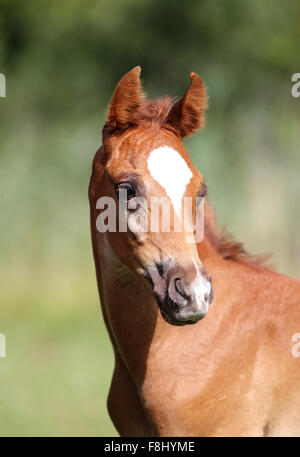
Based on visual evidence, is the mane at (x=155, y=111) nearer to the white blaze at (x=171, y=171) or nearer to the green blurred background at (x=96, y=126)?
the white blaze at (x=171, y=171)

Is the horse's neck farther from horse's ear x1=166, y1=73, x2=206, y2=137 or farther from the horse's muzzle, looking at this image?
horse's ear x1=166, y1=73, x2=206, y2=137

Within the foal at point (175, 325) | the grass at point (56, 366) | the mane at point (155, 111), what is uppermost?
the mane at point (155, 111)

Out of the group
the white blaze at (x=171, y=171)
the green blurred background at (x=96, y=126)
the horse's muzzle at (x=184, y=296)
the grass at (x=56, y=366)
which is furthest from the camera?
the green blurred background at (x=96, y=126)

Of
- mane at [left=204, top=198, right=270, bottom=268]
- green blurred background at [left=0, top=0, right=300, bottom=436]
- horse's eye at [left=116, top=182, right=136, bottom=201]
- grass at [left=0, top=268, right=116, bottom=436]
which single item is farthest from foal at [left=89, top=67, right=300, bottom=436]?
green blurred background at [left=0, top=0, right=300, bottom=436]

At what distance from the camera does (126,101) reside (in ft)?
10.2

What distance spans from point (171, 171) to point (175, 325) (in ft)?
2.27

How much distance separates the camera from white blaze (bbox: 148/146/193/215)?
2832mm

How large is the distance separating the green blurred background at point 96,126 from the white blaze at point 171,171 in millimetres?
6743

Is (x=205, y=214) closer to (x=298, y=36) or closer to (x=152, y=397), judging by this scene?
(x=152, y=397)

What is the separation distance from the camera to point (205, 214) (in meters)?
3.51

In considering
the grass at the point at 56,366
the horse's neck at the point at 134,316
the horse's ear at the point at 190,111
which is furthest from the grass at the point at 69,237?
the horse's ear at the point at 190,111

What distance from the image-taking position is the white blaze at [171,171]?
9.29 feet

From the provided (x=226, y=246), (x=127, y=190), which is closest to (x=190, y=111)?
(x=127, y=190)

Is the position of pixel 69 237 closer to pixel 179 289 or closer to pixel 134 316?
pixel 134 316
